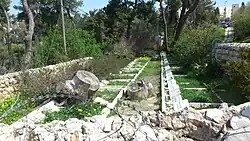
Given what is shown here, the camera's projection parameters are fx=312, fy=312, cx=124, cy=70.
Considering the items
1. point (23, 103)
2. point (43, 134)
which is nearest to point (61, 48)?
point (23, 103)

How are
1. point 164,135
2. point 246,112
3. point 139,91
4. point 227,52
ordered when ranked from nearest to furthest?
1. point 246,112
2. point 164,135
3. point 139,91
4. point 227,52

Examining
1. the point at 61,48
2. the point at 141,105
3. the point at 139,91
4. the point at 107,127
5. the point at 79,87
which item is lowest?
the point at 141,105

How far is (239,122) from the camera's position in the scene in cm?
380

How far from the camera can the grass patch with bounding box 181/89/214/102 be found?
8270 millimetres

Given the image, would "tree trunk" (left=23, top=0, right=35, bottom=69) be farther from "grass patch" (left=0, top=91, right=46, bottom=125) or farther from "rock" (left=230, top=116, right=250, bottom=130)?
"rock" (left=230, top=116, right=250, bottom=130)

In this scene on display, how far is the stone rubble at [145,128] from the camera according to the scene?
4.10 m

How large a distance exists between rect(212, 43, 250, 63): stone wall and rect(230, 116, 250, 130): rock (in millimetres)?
6242

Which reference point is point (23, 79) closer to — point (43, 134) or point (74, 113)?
point (74, 113)

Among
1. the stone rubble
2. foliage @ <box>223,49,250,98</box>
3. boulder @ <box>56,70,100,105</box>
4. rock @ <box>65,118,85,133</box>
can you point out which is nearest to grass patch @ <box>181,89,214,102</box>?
foliage @ <box>223,49,250,98</box>

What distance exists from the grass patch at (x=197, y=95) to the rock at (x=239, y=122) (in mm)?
4341

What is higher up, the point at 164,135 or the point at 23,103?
the point at 164,135

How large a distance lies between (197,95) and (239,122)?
4965 millimetres

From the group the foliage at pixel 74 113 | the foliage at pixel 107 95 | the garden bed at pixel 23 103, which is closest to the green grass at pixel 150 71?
the garden bed at pixel 23 103

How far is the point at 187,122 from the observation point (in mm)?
4254
